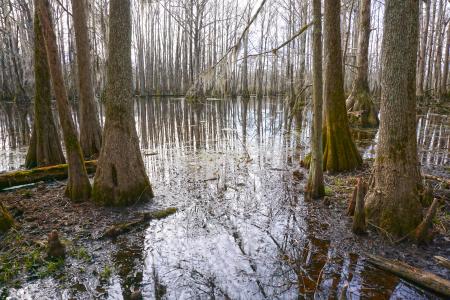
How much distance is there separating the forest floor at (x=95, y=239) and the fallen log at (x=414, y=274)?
0.24 m

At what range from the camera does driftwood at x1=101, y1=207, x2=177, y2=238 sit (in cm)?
444

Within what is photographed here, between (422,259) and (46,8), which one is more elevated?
(46,8)

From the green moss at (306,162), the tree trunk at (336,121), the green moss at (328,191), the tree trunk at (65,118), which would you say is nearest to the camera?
the tree trunk at (65,118)

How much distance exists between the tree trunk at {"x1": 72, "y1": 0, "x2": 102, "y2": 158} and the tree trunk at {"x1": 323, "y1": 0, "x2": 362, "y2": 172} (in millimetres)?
5990

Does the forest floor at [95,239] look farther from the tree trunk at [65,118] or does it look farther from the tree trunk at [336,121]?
the tree trunk at [336,121]

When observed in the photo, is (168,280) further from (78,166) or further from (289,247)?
(78,166)

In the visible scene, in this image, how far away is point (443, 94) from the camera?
23531mm

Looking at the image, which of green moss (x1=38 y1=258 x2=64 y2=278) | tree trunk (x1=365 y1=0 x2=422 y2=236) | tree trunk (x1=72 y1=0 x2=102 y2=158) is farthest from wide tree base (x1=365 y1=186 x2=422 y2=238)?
tree trunk (x1=72 y1=0 x2=102 y2=158)

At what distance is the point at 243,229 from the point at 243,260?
0.83 m

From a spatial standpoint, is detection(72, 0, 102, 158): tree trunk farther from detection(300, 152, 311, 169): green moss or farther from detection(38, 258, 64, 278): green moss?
detection(300, 152, 311, 169): green moss

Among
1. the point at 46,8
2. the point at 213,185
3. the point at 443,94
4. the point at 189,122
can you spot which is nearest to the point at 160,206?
the point at 213,185

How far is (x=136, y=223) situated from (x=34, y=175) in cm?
333

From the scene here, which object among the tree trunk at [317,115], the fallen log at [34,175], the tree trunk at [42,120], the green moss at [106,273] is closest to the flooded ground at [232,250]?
the green moss at [106,273]

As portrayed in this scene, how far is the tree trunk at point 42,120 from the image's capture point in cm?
711
